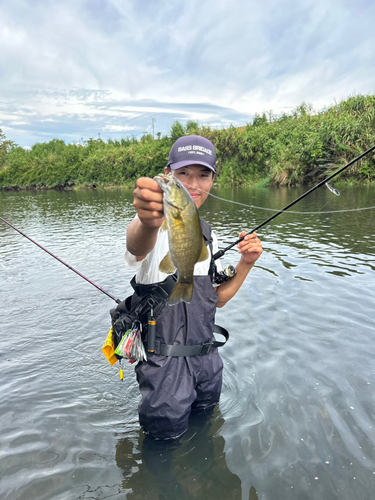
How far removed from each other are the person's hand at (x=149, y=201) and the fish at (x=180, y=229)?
4 centimetres

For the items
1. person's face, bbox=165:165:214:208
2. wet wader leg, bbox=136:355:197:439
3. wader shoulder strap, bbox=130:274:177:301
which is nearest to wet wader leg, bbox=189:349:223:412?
wet wader leg, bbox=136:355:197:439

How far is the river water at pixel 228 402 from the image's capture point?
2801mm

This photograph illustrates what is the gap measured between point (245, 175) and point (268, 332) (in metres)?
37.6

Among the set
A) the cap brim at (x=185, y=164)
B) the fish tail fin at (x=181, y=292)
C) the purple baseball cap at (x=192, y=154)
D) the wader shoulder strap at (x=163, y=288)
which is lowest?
the wader shoulder strap at (x=163, y=288)

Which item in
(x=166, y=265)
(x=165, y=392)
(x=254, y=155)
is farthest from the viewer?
(x=254, y=155)

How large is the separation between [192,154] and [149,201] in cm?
107

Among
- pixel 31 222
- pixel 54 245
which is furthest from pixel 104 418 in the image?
pixel 31 222

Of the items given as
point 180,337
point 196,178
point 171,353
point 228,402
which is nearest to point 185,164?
point 196,178

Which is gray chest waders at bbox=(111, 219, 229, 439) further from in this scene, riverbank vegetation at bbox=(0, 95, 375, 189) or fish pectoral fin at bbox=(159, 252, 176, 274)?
riverbank vegetation at bbox=(0, 95, 375, 189)

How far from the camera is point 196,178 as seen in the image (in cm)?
294

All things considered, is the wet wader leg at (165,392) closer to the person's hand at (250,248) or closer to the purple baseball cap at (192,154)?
the person's hand at (250,248)

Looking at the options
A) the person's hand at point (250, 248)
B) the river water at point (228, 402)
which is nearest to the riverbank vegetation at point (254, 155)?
the river water at point (228, 402)

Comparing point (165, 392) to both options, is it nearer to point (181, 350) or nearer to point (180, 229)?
point (181, 350)

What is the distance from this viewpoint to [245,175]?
41125mm
